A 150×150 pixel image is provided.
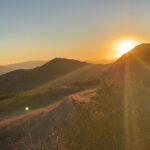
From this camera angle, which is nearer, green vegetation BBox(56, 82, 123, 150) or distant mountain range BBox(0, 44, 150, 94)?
green vegetation BBox(56, 82, 123, 150)

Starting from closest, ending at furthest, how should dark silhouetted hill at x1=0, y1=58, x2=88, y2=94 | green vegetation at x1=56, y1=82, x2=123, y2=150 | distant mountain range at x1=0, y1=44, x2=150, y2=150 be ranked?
green vegetation at x1=56, y1=82, x2=123, y2=150
distant mountain range at x1=0, y1=44, x2=150, y2=150
dark silhouetted hill at x1=0, y1=58, x2=88, y2=94

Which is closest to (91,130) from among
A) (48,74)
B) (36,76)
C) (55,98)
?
(55,98)

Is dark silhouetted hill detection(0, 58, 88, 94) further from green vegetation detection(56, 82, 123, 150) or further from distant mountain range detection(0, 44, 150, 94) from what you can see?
green vegetation detection(56, 82, 123, 150)

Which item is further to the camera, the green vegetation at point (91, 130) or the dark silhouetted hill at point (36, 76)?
the dark silhouetted hill at point (36, 76)

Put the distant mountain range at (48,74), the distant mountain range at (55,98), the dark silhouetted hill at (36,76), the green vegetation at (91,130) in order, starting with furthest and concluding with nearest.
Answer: the dark silhouetted hill at (36,76) → the distant mountain range at (48,74) → the distant mountain range at (55,98) → the green vegetation at (91,130)

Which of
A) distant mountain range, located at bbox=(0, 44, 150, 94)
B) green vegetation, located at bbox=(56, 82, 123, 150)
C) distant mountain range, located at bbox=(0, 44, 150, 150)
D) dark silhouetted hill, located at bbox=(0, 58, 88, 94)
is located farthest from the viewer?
dark silhouetted hill, located at bbox=(0, 58, 88, 94)

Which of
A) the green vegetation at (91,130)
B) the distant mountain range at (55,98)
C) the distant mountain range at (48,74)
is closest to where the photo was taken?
the green vegetation at (91,130)

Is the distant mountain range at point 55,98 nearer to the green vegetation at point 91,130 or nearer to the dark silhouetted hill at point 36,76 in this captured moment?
the dark silhouetted hill at point 36,76

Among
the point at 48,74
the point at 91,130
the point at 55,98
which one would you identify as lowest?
the point at 91,130

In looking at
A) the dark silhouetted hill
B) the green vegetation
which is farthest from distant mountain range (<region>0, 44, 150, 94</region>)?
the green vegetation

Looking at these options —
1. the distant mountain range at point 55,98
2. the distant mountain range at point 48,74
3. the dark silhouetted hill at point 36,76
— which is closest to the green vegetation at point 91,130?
the distant mountain range at point 55,98

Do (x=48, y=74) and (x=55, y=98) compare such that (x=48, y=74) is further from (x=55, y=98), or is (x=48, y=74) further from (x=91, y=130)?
(x=91, y=130)

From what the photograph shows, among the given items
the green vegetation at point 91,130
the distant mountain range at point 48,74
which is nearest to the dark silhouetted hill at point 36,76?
the distant mountain range at point 48,74

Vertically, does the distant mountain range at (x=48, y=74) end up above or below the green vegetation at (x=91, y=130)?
above
